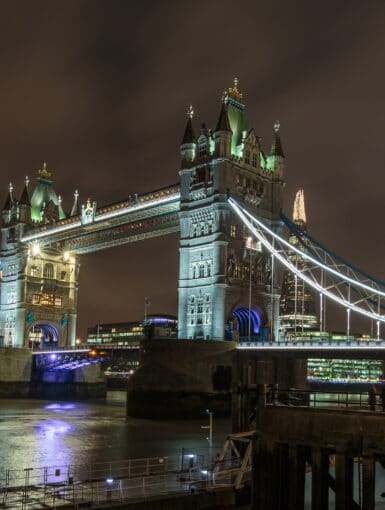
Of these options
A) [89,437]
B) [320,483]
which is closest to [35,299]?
[89,437]

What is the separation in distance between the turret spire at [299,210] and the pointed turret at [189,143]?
121713 millimetres

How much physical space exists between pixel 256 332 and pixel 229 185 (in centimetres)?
1448

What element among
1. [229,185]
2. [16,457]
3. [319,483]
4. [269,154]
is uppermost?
[269,154]

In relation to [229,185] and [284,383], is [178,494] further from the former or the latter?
[229,185]

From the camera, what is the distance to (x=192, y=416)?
5509cm

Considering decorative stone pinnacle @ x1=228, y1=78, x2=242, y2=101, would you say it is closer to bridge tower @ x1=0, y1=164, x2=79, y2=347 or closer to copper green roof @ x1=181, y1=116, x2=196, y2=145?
copper green roof @ x1=181, y1=116, x2=196, y2=145

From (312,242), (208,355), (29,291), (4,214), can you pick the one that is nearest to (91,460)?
(208,355)

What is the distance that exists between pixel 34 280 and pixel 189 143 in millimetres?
35835

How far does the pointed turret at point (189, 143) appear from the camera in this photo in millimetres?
68812

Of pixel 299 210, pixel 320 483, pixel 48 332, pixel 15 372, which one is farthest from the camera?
pixel 299 210

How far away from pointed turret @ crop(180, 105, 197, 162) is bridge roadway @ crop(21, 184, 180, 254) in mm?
3279

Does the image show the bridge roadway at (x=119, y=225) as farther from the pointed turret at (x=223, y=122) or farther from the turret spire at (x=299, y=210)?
the turret spire at (x=299, y=210)

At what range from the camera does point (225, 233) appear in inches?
2534

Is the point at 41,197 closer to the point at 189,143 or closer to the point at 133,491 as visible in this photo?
the point at 189,143
